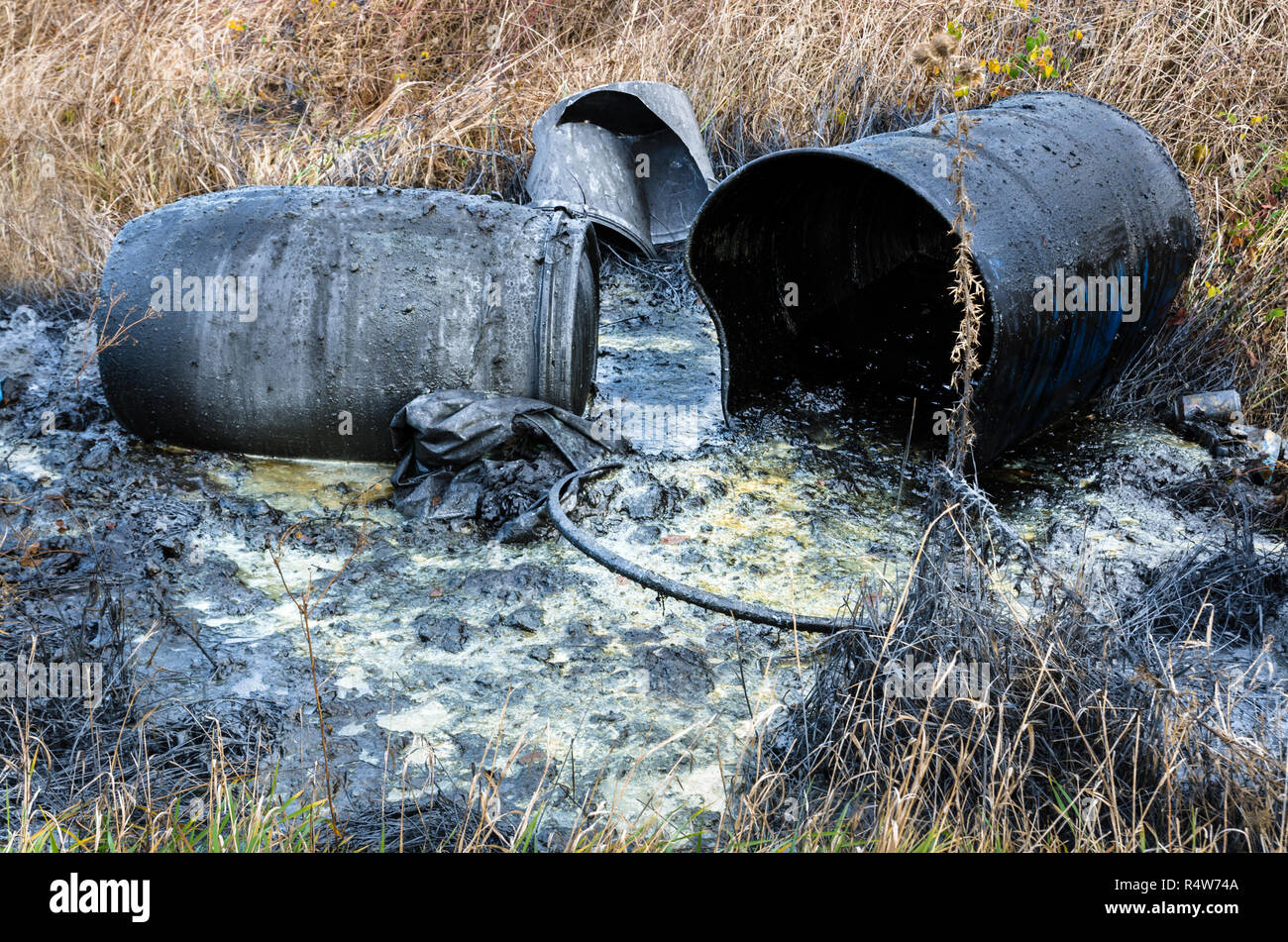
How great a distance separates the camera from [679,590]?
327cm

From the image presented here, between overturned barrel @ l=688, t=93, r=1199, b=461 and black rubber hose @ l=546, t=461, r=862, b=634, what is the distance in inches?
42.5

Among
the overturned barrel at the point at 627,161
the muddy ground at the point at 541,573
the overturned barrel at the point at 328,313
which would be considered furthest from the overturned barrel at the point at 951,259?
the overturned barrel at the point at 627,161

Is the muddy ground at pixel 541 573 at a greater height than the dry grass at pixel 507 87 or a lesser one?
lesser

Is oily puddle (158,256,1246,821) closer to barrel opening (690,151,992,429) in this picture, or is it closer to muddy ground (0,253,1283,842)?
muddy ground (0,253,1283,842)

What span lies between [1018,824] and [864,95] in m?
4.91

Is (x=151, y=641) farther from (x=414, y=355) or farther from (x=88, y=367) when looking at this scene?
(x=88, y=367)

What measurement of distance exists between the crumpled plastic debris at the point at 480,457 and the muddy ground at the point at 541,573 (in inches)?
4.2

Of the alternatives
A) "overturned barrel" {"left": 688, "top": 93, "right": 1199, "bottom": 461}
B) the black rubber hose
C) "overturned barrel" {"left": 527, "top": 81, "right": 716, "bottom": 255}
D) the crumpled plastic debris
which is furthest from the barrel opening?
the black rubber hose

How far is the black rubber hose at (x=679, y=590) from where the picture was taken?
309 centimetres

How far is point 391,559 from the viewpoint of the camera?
357 centimetres

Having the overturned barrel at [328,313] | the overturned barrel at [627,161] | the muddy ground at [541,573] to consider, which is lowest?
the muddy ground at [541,573]

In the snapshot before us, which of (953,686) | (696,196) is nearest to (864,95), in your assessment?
(696,196)

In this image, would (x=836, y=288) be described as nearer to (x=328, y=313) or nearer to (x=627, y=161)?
(x=627, y=161)

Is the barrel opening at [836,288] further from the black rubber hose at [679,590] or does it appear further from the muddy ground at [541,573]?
the black rubber hose at [679,590]
